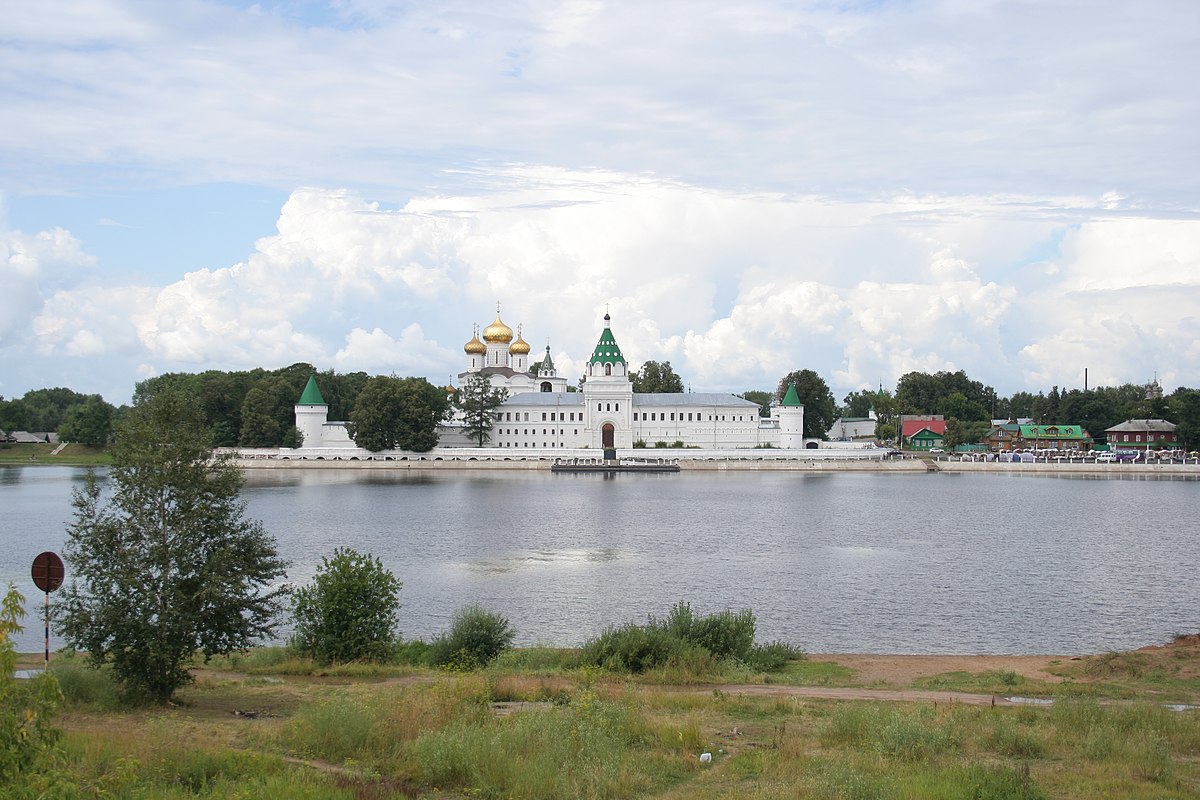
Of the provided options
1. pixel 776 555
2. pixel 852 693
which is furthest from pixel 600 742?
pixel 776 555

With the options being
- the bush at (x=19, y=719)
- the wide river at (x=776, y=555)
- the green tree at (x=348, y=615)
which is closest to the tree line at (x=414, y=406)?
the wide river at (x=776, y=555)

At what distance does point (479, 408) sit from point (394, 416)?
885 cm

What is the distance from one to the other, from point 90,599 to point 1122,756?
446 inches

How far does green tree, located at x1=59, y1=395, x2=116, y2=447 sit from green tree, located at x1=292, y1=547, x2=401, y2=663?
7229 cm

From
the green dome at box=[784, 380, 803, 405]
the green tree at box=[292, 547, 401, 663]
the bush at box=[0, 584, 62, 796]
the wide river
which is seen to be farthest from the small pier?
the bush at box=[0, 584, 62, 796]

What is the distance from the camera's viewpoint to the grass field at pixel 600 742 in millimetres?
8617

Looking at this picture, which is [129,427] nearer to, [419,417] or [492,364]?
[419,417]

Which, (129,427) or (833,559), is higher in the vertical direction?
(129,427)

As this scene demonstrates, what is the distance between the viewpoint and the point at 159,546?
12.6 meters

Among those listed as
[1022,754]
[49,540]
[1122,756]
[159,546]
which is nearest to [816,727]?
[1022,754]

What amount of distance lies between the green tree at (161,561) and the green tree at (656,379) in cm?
8912

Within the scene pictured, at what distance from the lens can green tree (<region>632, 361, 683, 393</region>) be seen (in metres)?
103

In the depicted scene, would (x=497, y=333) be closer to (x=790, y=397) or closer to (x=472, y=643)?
(x=790, y=397)

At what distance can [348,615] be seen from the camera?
15664mm
